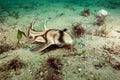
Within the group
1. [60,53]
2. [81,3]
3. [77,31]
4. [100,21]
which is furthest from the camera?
[81,3]

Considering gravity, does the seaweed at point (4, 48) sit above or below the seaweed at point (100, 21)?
below

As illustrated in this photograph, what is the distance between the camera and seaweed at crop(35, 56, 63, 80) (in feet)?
12.4

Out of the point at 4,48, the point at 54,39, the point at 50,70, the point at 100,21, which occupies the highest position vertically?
the point at 54,39

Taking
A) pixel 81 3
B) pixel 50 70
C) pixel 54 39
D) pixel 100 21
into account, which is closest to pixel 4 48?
pixel 54 39

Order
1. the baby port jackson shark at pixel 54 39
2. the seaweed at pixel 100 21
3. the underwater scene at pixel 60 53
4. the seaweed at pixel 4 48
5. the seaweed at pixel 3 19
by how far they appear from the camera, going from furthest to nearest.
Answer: the seaweed at pixel 3 19
the seaweed at pixel 100 21
the seaweed at pixel 4 48
the baby port jackson shark at pixel 54 39
the underwater scene at pixel 60 53

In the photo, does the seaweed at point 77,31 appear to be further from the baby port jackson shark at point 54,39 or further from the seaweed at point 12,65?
the seaweed at point 12,65

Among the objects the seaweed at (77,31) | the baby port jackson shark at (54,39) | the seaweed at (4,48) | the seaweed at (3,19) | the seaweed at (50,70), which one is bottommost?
the seaweed at (50,70)

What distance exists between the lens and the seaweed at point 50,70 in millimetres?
3794

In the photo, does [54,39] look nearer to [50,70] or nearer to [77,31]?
[50,70]

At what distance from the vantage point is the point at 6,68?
4.07 metres

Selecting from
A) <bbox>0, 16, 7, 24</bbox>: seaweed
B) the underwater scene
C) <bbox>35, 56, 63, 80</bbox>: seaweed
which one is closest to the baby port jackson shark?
the underwater scene

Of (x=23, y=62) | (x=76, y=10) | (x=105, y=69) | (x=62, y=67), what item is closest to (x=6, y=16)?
(x=76, y=10)

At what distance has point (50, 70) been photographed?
13.1 ft

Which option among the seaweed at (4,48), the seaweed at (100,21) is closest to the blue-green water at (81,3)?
the seaweed at (100,21)
